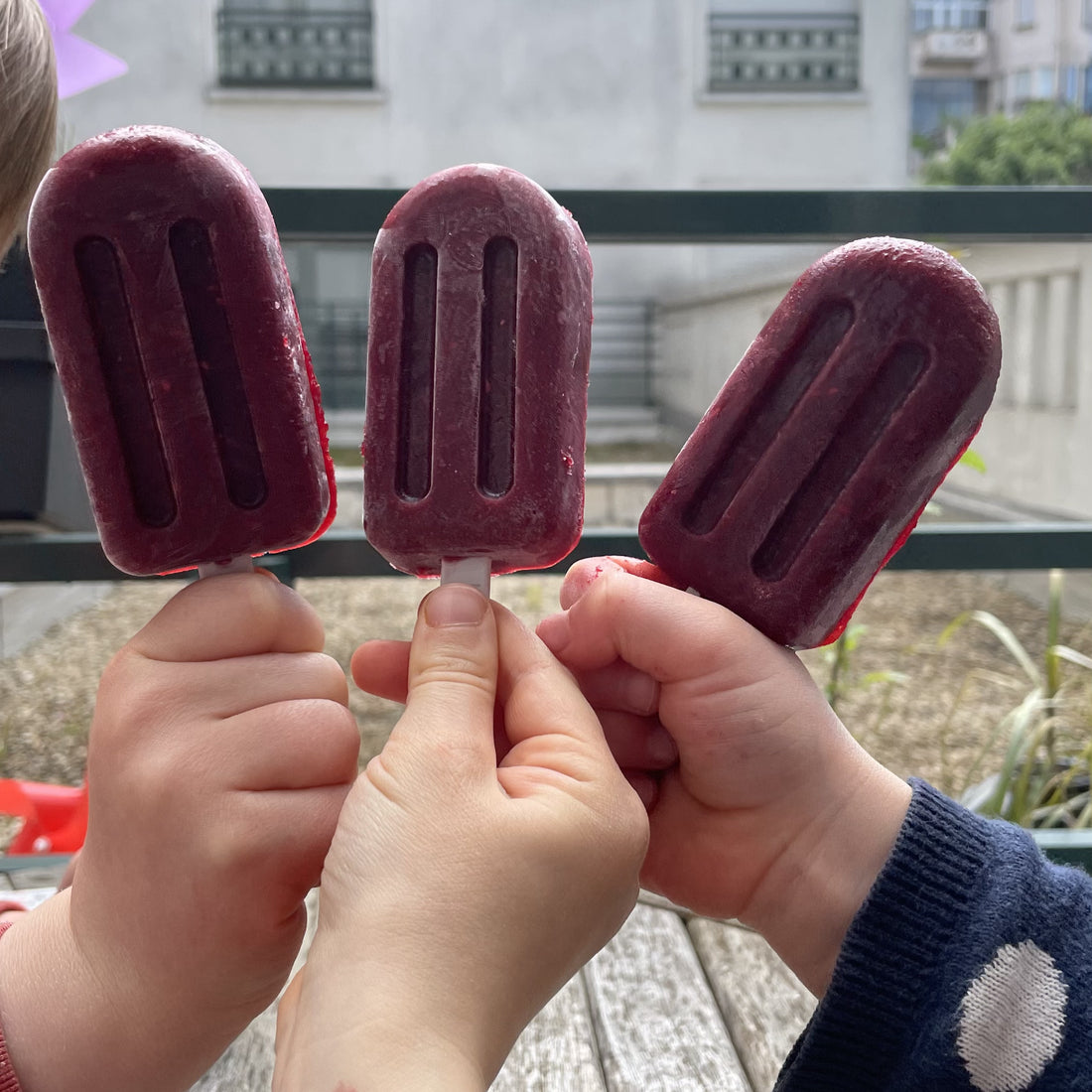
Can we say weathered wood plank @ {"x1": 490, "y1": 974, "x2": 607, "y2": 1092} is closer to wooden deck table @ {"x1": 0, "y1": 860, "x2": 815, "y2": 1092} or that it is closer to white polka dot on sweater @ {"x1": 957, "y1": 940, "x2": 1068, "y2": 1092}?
wooden deck table @ {"x1": 0, "y1": 860, "x2": 815, "y2": 1092}

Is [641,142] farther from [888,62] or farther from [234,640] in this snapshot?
[234,640]

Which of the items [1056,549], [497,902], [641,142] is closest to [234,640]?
[497,902]

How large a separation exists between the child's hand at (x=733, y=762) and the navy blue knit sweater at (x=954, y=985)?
0.03m

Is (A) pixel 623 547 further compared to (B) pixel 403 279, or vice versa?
(A) pixel 623 547

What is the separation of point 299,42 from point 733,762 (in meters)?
15.7

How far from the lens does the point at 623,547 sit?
1181 millimetres

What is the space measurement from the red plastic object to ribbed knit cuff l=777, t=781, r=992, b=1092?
1133 mm

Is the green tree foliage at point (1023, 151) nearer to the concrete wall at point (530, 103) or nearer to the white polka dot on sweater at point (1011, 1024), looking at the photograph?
the concrete wall at point (530, 103)

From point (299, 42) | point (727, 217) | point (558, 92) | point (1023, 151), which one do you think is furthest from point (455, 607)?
point (558, 92)

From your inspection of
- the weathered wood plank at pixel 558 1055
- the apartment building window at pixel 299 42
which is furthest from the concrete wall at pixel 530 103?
the weathered wood plank at pixel 558 1055

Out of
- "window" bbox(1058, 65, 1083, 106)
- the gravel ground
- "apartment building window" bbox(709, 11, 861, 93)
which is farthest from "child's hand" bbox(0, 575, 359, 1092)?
"window" bbox(1058, 65, 1083, 106)

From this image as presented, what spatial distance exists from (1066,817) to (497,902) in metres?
1.41

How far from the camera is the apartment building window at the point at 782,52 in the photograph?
49.2 ft

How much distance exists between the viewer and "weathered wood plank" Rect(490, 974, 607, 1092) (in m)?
0.84
